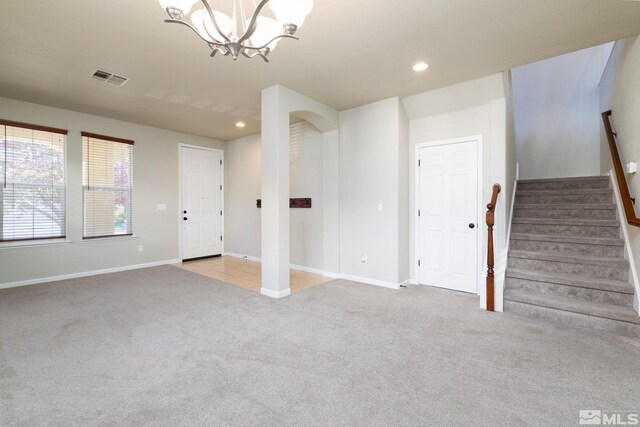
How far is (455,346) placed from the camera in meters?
2.44

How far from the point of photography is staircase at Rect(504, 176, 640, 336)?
2.83 m

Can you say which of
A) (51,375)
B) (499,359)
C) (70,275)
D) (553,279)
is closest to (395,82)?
(553,279)

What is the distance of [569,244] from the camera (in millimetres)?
3498

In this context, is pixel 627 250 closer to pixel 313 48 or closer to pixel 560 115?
pixel 560 115

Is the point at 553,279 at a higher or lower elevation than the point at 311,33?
lower

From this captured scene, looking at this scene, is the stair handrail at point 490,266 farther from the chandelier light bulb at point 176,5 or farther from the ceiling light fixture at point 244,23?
the chandelier light bulb at point 176,5

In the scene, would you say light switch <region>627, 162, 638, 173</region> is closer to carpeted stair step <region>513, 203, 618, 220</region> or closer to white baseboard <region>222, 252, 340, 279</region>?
carpeted stair step <region>513, 203, 618, 220</region>

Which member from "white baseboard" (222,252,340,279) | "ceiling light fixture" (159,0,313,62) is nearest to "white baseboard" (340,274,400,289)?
"white baseboard" (222,252,340,279)

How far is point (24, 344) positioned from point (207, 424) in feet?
6.85

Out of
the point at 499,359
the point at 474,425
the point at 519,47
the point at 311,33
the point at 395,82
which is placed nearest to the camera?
the point at 474,425

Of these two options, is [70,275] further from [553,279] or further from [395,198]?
[553,279]

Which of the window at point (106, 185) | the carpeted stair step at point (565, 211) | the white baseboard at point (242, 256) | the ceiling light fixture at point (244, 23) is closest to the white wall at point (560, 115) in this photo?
the carpeted stair step at point (565, 211)

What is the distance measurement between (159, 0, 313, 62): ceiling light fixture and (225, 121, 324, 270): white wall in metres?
3.04

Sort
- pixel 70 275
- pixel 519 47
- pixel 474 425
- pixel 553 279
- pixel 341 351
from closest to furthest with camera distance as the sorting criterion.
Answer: pixel 474 425
pixel 341 351
pixel 519 47
pixel 553 279
pixel 70 275
